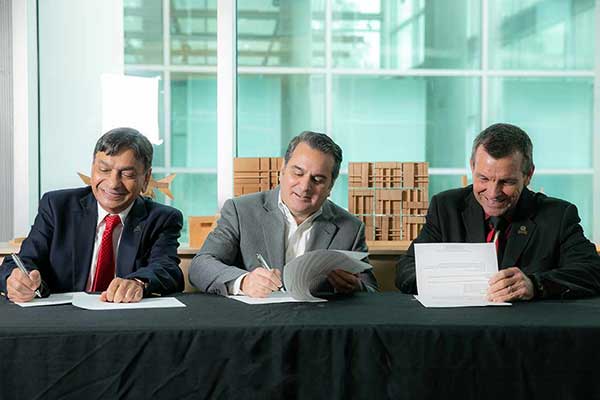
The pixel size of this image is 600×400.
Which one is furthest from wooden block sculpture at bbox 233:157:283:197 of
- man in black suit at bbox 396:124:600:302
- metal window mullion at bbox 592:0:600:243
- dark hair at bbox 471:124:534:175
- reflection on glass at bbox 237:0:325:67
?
metal window mullion at bbox 592:0:600:243

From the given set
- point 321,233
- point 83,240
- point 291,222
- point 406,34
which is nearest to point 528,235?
point 321,233

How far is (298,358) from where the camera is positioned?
5.54 ft

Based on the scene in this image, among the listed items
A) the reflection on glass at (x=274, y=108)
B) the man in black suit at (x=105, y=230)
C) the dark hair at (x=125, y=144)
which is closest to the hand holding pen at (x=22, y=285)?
the man in black suit at (x=105, y=230)

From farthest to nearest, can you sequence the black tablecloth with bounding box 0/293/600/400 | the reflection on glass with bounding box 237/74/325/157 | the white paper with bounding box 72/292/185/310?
the reflection on glass with bounding box 237/74/325/157
the white paper with bounding box 72/292/185/310
the black tablecloth with bounding box 0/293/600/400

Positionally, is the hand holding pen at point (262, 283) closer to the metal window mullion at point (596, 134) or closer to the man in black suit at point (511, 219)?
the man in black suit at point (511, 219)

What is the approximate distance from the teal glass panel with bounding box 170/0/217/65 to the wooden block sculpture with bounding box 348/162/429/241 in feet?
4.34

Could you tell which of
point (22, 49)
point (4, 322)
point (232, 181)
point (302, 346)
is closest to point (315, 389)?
point (302, 346)

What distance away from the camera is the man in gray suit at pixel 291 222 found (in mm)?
2482

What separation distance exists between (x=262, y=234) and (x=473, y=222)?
725 mm

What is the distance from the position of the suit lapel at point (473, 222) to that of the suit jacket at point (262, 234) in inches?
14.3

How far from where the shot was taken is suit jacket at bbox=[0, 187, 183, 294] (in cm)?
244

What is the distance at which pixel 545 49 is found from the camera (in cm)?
465

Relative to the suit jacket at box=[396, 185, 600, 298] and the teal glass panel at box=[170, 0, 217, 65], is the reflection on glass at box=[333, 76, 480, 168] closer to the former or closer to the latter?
the teal glass panel at box=[170, 0, 217, 65]

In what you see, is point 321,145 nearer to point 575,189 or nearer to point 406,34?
point 406,34
